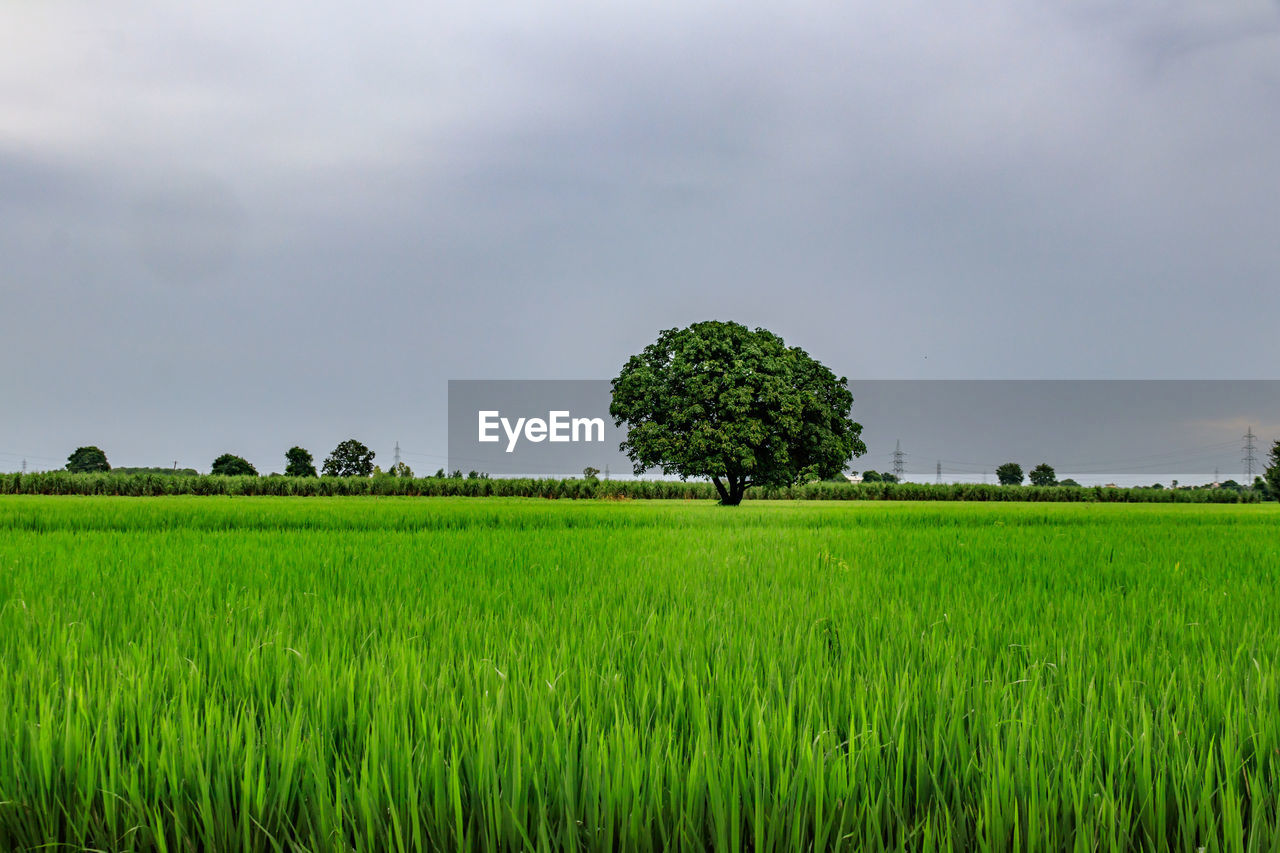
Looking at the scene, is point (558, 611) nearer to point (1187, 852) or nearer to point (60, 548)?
point (1187, 852)

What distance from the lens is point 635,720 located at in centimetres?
191

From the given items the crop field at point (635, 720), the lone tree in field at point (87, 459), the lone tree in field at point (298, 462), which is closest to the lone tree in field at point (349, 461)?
the lone tree in field at point (298, 462)

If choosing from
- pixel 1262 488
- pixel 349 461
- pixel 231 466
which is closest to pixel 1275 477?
pixel 1262 488

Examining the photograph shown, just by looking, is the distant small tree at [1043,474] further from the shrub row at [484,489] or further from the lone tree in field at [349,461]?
the lone tree in field at [349,461]

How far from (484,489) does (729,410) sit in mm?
30036

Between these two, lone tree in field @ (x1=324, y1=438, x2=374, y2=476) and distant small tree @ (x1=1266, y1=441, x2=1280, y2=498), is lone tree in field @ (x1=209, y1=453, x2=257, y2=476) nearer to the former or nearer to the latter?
lone tree in field @ (x1=324, y1=438, x2=374, y2=476)

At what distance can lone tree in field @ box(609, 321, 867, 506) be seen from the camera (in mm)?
30875

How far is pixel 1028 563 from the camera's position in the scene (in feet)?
20.4

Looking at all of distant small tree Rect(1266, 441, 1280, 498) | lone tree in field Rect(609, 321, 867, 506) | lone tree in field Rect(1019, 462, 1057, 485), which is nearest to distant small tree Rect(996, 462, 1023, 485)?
lone tree in field Rect(1019, 462, 1057, 485)

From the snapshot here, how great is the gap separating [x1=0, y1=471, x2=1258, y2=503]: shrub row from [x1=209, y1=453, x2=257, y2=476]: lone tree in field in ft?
168

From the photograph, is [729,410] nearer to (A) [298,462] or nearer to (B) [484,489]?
(B) [484,489]

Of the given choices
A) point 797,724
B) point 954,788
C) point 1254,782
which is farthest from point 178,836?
point 1254,782

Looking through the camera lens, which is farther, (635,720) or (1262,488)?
(1262,488)

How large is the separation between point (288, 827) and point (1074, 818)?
5.72 feet
